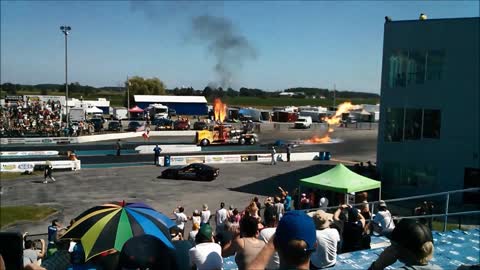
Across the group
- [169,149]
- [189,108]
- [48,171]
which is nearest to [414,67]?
[48,171]

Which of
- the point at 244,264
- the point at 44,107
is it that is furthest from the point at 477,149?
the point at 44,107

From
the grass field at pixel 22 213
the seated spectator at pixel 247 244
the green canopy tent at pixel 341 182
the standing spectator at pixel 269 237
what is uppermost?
the seated spectator at pixel 247 244

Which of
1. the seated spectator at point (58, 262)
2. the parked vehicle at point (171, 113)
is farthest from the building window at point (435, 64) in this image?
the parked vehicle at point (171, 113)

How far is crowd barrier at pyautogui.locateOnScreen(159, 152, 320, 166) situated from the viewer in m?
34.7

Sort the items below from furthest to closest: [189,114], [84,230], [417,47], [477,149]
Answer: [189,114] → [417,47] → [477,149] → [84,230]

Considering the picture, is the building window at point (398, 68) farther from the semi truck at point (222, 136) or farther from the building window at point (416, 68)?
the semi truck at point (222, 136)

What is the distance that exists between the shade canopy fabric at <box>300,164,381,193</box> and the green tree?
9471 centimetres

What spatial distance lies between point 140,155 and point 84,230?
3198 centimetres

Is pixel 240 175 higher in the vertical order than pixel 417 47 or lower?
lower

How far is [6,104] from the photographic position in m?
57.4

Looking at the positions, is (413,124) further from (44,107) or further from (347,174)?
(44,107)

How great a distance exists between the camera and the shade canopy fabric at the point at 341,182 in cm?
1895

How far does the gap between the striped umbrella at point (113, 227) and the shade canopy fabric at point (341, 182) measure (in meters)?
11.6

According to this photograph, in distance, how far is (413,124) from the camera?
89.2 feet
